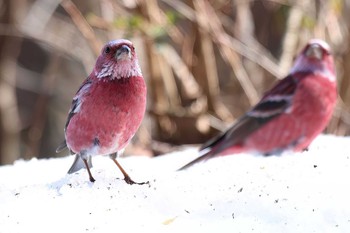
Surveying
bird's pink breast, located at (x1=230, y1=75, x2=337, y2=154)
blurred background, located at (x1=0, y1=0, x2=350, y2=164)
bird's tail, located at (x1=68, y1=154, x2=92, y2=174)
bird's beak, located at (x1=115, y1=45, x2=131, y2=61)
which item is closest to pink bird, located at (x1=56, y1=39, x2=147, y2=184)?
bird's beak, located at (x1=115, y1=45, x2=131, y2=61)

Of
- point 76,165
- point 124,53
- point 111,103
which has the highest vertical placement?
point 124,53

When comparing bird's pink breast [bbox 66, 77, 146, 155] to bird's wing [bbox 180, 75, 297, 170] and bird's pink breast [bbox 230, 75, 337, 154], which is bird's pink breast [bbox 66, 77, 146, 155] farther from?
bird's pink breast [bbox 230, 75, 337, 154]

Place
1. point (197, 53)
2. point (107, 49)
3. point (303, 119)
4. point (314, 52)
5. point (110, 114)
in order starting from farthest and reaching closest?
1. point (197, 53)
2. point (314, 52)
3. point (303, 119)
4. point (107, 49)
5. point (110, 114)

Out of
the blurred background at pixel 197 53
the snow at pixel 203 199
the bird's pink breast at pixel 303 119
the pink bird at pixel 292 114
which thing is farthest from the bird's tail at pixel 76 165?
the blurred background at pixel 197 53

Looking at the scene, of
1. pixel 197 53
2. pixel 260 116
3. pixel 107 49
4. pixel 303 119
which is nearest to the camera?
pixel 107 49

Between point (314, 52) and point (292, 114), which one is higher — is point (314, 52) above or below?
above

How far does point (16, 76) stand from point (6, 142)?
7.70ft

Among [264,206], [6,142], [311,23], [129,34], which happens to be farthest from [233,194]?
[6,142]

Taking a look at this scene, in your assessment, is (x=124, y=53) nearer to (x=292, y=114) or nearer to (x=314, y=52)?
(x=292, y=114)

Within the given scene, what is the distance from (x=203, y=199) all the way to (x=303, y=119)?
0.67m

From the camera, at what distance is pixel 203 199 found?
150 inches

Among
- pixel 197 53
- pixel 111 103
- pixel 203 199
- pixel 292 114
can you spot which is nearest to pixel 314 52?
pixel 292 114

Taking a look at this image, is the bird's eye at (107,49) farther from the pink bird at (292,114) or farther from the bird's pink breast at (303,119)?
the bird's pink breast at (303,119)

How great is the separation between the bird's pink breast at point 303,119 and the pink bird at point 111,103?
72 centimetres
